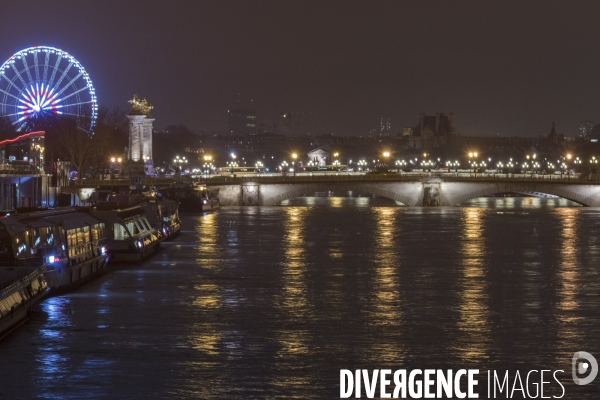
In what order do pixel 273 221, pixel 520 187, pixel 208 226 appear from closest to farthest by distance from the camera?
pixel 208 226
pixel 273 221
pixel 520 187

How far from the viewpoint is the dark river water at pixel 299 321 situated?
75.5 ft

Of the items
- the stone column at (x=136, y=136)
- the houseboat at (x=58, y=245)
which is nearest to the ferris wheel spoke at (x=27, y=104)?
the stone column at (x=136, y=136)

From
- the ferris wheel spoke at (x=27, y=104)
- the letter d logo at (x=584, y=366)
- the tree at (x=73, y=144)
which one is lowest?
the letter d logo at (x=584, y=366)

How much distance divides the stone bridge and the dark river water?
159 ft

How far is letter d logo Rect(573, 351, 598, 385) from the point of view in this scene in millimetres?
22750

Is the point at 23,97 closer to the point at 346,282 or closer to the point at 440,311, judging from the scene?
the point at 346,282

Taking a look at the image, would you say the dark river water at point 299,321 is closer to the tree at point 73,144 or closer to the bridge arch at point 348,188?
the bridge arch at point 348,188

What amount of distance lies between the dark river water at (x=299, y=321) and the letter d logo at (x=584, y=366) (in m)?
0.24

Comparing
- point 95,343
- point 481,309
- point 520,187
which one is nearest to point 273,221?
point 520,187

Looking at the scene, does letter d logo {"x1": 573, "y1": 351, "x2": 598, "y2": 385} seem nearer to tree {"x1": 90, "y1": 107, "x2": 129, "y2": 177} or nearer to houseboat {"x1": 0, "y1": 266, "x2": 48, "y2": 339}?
houseboat {"x1": 0, "y1": 266, "x2": 48, "y2": 339}

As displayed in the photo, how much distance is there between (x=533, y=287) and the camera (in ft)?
126

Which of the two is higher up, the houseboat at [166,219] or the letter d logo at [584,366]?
the houseboat at [166,219]

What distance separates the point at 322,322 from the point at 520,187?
242ft

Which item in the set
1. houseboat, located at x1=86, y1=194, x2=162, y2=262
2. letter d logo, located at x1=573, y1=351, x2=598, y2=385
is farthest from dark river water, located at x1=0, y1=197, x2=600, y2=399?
houseboat, located at x1=86, y1=194, x2=162, y2=262
